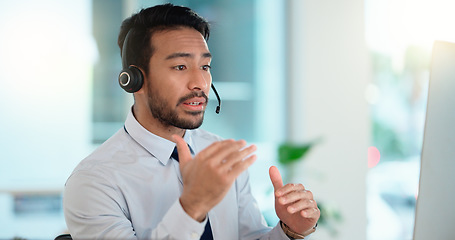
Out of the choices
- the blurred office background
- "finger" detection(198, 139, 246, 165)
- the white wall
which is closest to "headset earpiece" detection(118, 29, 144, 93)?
"finger" detection(198, 139, 246, 165)

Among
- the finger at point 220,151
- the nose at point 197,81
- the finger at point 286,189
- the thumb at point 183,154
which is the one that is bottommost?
the finger at point 286,189

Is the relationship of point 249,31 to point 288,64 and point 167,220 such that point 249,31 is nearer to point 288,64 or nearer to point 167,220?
point 288,64

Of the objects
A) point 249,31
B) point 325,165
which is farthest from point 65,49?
point 325,165

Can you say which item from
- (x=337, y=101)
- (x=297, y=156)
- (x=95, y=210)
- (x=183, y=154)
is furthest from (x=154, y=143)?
(x=337, y=101)

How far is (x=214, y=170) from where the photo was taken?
724 mm

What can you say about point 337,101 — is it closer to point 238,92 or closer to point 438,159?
point 238,92

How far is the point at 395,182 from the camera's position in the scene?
4445mm

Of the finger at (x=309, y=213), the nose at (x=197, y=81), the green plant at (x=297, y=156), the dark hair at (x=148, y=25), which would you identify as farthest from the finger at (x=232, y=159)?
the green plant at (x=297, y=156)

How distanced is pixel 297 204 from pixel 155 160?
43 cm

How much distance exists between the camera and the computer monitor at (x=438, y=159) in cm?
85

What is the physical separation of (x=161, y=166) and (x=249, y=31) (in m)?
2.46

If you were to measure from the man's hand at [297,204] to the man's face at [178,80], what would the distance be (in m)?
0.27

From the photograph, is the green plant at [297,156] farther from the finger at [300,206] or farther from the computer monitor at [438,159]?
the computer monitor at [438,159]

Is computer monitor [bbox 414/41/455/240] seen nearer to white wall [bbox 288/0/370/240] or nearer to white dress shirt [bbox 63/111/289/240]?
white dress shirt [bbox 63/111/289/240]
